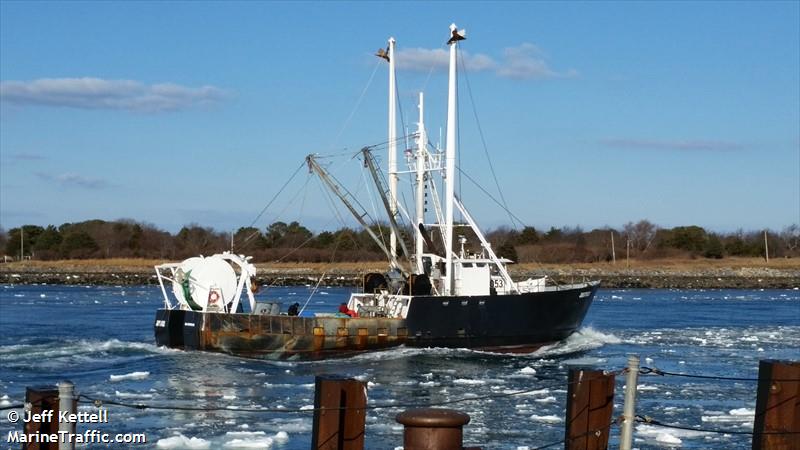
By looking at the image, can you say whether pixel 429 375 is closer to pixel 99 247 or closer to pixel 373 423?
pixel 373 423

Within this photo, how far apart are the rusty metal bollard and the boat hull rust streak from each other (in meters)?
22.6

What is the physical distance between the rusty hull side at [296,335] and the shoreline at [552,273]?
5474 cm

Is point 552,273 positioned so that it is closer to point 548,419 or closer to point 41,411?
point 548,419

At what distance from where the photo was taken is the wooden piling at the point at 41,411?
8805mm

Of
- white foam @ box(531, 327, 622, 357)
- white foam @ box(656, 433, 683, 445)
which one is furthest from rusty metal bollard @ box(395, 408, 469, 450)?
white foam @ box(531, 327, 622, 357)

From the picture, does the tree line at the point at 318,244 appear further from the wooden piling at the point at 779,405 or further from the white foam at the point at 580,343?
the wooden piling at the point at 779,405

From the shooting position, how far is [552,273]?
9400 cm

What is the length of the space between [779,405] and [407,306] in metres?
21.1

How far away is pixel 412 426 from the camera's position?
8680 millimetres

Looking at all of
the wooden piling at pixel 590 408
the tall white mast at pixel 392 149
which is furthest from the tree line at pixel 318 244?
the wooden piling at pixel 590 408

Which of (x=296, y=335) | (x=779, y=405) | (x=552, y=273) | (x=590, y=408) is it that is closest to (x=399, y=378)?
(x=296, y=335)

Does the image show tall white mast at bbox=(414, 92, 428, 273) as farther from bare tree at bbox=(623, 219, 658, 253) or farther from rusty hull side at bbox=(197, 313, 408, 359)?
bare tree at bbox=(623, 219, 658, 253)

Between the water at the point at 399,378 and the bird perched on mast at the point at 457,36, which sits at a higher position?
the bird perched on mast at the point at 457,36

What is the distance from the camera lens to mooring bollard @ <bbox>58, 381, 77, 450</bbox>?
25.6ft
